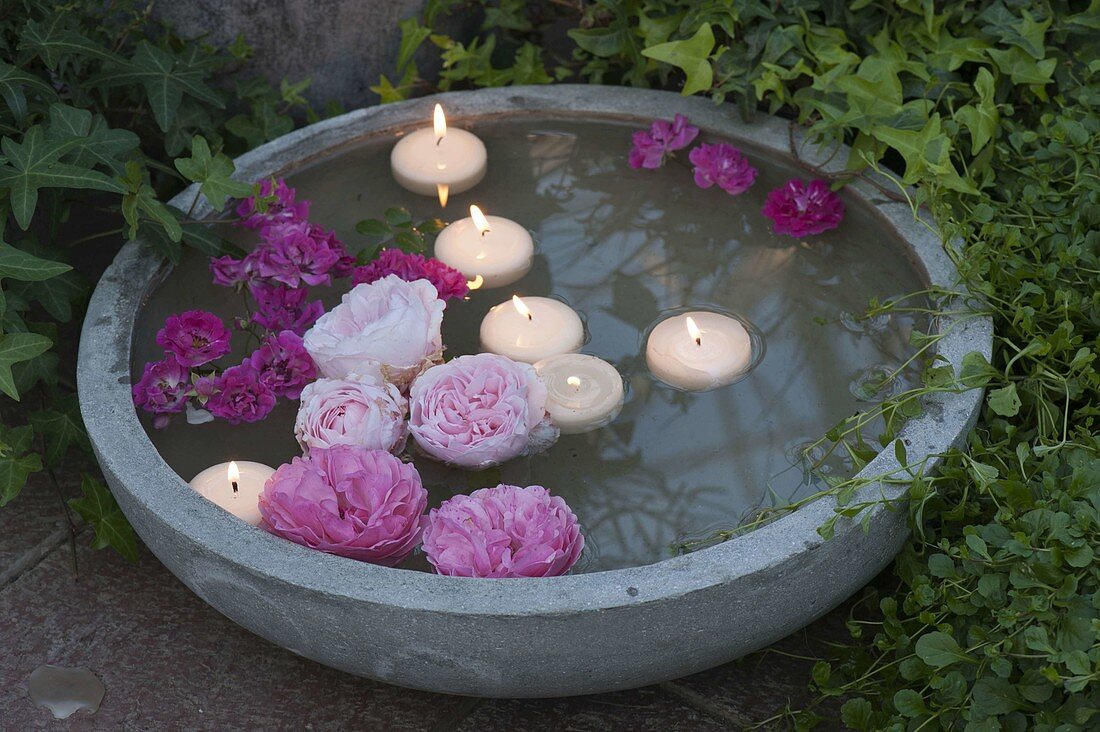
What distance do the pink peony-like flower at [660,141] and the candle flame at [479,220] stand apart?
1.37ft

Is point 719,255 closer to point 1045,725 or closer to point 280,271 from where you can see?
point 280,271

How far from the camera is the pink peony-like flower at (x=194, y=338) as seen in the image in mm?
1972

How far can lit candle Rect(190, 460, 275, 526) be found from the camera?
182 centimetres

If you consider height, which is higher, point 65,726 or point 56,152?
point 56,152

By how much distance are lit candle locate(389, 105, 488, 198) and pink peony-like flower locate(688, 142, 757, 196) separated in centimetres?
50

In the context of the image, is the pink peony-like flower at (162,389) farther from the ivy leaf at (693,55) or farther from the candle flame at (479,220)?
the ivy leaf at (693,55)

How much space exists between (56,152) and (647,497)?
3.99 ft

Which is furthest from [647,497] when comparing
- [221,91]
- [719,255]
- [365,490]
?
[221,91]

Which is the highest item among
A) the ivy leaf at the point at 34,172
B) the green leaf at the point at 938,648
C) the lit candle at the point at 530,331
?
the ivy leaf at the point at 34,172

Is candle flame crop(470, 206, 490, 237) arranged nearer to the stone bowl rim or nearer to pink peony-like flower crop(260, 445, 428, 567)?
the stone bowl rim

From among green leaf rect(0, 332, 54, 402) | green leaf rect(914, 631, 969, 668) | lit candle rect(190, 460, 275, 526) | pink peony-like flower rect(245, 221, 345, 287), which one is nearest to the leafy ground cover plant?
green leaf rect(914, 631, 969, 668)

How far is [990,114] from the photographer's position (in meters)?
2.27

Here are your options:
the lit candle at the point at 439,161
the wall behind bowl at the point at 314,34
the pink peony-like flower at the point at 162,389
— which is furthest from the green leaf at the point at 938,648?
the wall behind bowl at the point at 314,34

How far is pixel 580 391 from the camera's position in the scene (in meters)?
2.00
